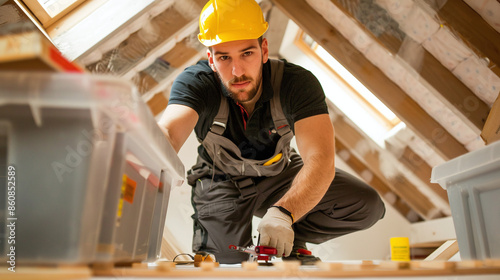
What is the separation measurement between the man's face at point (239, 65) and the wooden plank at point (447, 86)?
3.06 feet

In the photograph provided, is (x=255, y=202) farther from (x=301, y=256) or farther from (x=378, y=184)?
(x=378, y=184)

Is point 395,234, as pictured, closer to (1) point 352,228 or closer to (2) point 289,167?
(1) point 352,228

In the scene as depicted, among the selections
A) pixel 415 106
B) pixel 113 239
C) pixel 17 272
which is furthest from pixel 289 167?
pixel 17 272

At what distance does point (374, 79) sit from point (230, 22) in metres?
1.33

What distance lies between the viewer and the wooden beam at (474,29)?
1975mm

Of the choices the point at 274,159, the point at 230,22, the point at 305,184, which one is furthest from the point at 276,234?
the point at 230,22

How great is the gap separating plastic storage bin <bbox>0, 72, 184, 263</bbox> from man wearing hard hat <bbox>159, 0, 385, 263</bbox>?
91cm

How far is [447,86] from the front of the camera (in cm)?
235

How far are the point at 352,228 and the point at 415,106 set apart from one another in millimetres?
1014

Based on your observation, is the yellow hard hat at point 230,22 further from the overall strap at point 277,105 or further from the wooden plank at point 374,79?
the wooden plank at point 374,79

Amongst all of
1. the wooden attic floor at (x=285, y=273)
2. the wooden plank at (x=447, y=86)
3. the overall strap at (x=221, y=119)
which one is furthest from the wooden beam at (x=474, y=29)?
the wooden attic floor at (x=285, y=273)

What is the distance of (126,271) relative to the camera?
2.55 ft

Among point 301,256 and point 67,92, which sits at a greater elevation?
point 67,92

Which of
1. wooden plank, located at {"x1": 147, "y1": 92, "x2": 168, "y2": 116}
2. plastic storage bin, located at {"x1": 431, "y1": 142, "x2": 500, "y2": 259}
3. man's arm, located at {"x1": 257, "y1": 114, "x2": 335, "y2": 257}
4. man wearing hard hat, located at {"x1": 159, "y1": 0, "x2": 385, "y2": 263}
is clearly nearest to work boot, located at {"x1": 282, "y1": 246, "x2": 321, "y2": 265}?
man wearing hard hat, located at {"x1": 159, "y1": 0, "x2": 385, "y2": 263}
